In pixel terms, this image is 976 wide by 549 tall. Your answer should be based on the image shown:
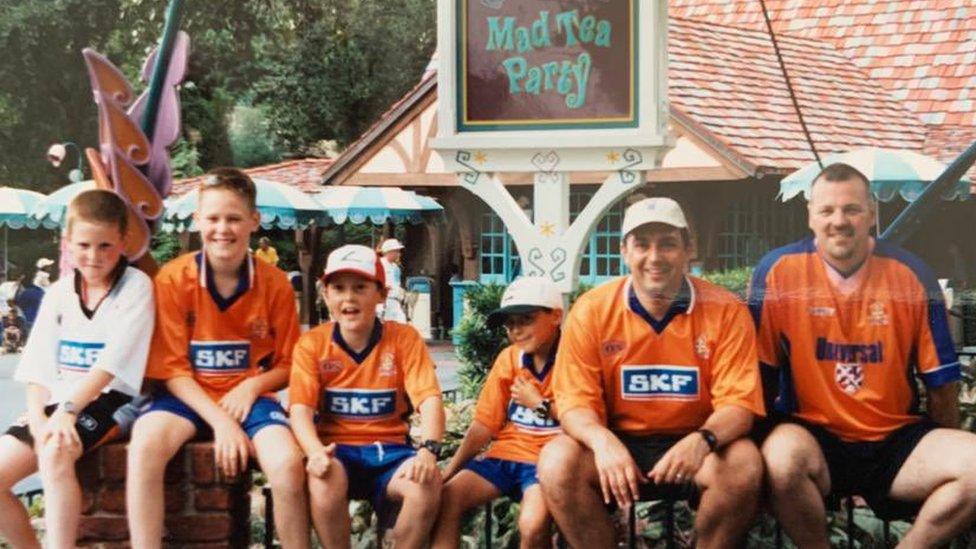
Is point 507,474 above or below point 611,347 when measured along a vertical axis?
below

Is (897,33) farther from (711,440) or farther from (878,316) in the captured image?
(711,440)

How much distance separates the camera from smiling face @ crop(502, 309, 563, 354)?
3.71m

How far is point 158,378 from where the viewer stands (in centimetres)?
379

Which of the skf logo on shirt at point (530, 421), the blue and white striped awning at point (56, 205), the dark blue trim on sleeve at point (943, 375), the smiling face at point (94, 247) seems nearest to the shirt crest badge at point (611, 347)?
the skf logo on shirt at point (530, 421)

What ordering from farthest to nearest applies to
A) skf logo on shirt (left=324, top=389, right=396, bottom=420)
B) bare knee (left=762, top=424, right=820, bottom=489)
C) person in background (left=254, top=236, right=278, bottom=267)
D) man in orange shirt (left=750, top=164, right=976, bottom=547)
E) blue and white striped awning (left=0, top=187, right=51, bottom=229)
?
1. blue and white striped awning (left=0, top=187, right=51, bottom=229)
2. person in background (left=254, top=236, right=278, bottom=267)
3. skf logo on shirt (left=324, top=389, right=396, bottom=420)
4. man in orange shirt (left=750, top=164, right=976, bottom=547)
5. bare knee (left=762, top=424, right=820, bottom=489)

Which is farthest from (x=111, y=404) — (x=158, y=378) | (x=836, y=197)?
(x=836, y=197)

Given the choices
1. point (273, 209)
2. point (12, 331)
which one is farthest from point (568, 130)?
point (12, 331)

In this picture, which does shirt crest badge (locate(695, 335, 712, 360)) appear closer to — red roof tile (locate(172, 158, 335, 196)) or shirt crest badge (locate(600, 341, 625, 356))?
shirt crest badge (locate(600, 341, 625, 356))

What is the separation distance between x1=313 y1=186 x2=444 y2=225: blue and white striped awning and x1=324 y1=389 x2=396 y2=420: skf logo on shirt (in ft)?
1.40

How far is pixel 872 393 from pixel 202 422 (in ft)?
5.11

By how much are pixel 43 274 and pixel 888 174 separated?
85.1 inches

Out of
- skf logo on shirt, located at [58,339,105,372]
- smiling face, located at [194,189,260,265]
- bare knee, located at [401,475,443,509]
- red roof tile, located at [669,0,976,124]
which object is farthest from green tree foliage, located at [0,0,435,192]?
bare knee, located at [401,475,443,509]

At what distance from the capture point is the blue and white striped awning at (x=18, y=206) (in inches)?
165

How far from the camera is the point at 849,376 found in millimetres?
3549
